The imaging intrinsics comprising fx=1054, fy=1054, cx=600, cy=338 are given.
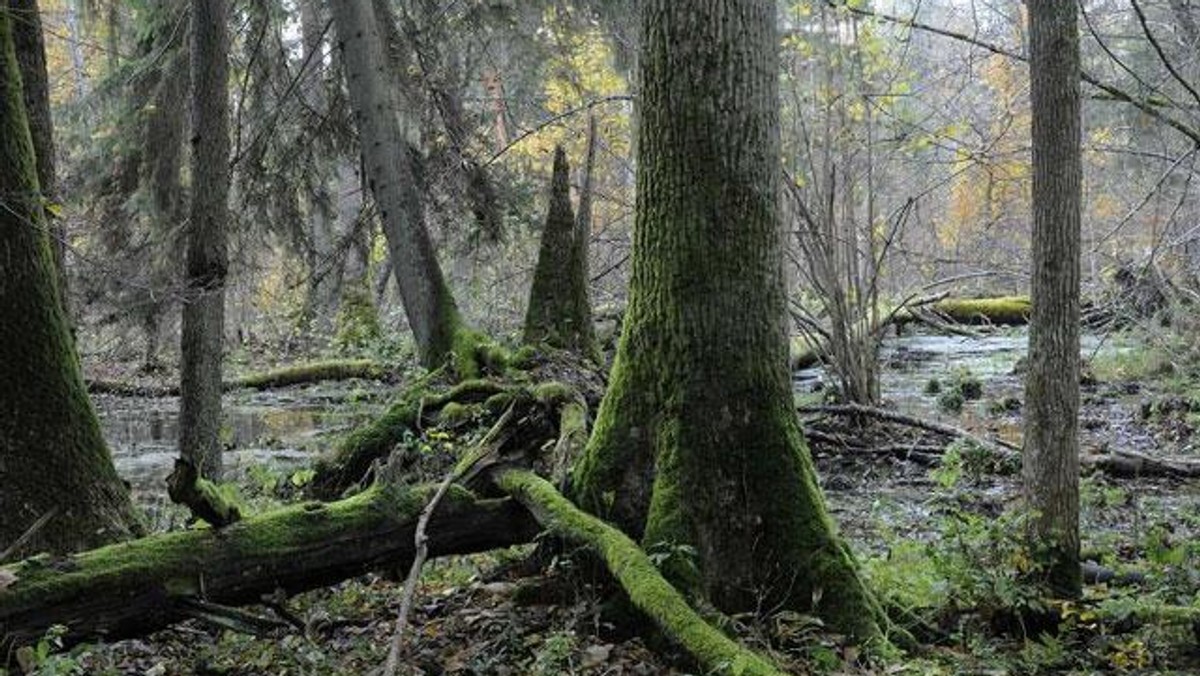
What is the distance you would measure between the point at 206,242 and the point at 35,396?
292 centimetres

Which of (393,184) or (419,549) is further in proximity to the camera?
(393,184)

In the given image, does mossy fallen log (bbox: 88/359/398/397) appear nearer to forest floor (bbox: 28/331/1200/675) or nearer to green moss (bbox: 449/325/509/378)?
green moss (bbox: 449/325/509/378)

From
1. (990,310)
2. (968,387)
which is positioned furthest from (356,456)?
(990,310)

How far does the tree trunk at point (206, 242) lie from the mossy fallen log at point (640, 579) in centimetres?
350

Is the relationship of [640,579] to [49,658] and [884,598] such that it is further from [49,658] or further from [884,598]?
[49,658]

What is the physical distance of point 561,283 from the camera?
10836 mm

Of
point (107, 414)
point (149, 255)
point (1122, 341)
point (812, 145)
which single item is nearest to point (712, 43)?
point (812, 145)

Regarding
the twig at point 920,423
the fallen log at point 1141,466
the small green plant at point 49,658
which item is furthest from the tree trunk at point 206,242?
the fallen log at point 1141,466

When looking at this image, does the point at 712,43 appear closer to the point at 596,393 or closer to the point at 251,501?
the point at 596,393

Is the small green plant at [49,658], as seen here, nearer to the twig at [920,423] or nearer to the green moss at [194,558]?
the green moss at [194,558]

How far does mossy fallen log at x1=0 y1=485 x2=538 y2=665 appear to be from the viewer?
4156mm

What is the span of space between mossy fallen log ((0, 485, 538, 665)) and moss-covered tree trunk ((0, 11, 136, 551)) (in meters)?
0.76

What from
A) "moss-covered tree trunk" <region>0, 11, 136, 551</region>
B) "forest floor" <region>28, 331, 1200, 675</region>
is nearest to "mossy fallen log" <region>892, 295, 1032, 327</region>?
"forest floor" <region>28, 331, 1200, 675</region>

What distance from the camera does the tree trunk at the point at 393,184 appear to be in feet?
35.0
